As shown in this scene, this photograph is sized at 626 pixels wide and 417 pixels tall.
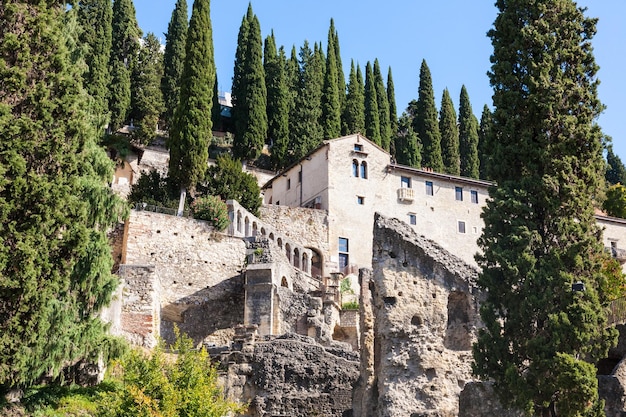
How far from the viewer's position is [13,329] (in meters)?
18.5

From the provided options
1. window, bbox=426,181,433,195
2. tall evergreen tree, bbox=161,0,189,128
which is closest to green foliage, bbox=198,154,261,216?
window, bbox=426,181,433,195

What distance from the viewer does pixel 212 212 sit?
4144 cm

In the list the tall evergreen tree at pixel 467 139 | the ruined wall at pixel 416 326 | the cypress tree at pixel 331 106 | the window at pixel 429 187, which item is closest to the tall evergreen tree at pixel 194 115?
the window at pixel 429 187

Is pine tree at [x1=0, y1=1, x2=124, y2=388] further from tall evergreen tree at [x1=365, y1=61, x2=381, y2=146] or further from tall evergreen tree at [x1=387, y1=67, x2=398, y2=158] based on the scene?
tall evergreen tree at [x1=387, y1=67, x2=398, y2=158]

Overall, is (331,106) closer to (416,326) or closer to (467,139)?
(467,139)

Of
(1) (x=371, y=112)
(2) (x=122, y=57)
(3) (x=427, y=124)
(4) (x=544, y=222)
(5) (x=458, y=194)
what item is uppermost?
(2) (x=122, y=57)

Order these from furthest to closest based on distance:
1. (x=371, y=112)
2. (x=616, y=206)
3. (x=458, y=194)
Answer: (x=371, y=112) → (x=616, y=206) → (x=458, y=194)

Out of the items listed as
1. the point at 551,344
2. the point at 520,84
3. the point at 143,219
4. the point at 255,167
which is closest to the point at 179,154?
the point at 143,219

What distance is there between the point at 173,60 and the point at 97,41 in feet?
33.5

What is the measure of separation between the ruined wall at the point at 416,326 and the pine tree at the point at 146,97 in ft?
129

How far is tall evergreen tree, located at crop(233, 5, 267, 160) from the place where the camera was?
6488cm

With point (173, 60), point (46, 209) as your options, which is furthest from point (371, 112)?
point (46, 209)

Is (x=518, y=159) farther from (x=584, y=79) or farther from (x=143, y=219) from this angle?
(x=143, y=219)

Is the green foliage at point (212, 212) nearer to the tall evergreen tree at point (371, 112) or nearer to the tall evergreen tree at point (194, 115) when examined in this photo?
the tall evergreen tree at point (194, 115)
